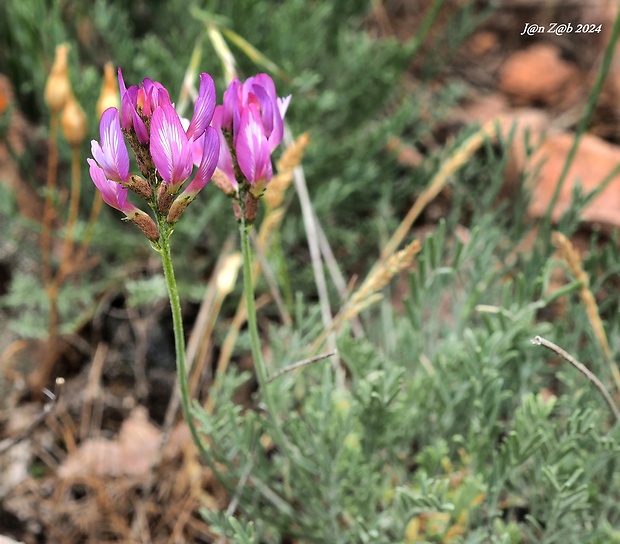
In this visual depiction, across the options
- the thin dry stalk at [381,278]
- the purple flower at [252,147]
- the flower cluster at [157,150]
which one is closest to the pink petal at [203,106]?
the flower cluster at [157,150]

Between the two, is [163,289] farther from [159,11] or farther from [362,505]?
[159,11]

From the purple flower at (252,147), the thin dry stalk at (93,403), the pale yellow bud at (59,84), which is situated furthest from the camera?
the thin dry stalk at (93,403)

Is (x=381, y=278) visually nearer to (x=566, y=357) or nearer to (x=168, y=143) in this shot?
(x=566, y=357)

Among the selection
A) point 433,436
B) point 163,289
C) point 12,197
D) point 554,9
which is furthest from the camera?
point 554,9

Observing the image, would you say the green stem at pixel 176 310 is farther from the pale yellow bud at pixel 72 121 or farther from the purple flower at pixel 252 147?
the pale yellow bud at pixel 72 121

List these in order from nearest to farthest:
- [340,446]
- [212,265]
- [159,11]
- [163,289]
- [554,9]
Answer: [340,446], [163,289], [212,265], [159,11], [554,9]

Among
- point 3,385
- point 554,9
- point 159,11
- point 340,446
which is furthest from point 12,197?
point 554,9

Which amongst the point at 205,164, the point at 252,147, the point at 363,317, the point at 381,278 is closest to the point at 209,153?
the point at 205,164

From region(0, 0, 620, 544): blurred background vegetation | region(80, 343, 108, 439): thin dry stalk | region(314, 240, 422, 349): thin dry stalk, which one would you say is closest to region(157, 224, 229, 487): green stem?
region(0, 0, 620, 544): blurred background vegetation

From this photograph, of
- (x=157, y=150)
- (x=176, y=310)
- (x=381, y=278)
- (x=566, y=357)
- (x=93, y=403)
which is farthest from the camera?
(x=93, y=403)

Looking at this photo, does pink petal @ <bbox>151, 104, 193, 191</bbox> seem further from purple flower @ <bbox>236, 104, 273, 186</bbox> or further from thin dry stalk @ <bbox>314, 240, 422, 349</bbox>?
thin dry stalk @ <bbox>314, 240, 422, 349</bbox>

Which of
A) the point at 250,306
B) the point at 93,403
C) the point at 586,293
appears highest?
the point at 250,306
